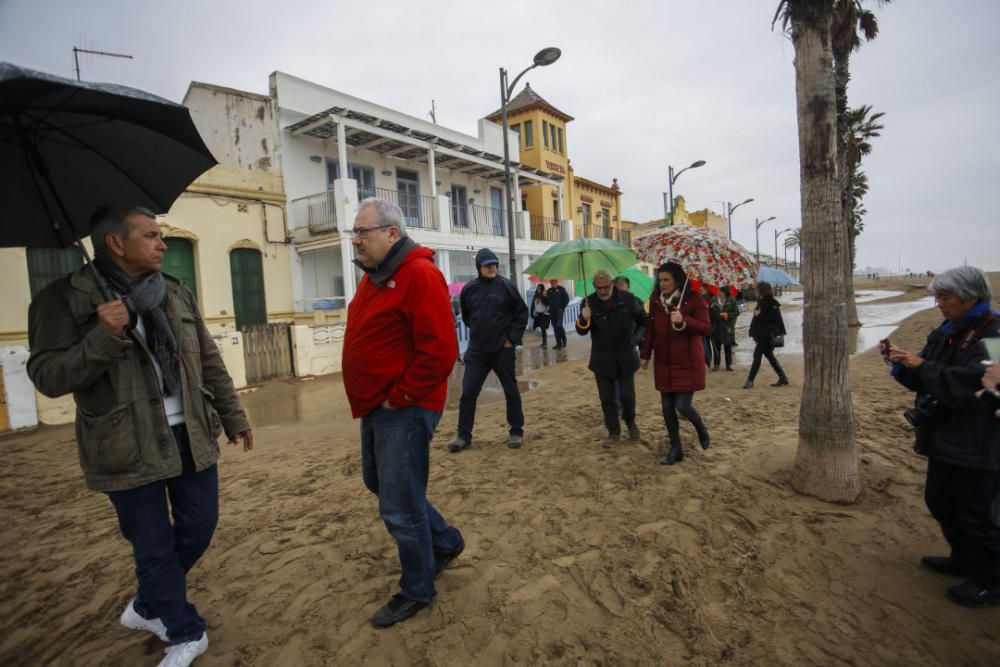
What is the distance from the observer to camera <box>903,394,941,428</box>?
8.57 feet

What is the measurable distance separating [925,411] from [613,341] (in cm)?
262

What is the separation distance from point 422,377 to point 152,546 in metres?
Result: 1.35

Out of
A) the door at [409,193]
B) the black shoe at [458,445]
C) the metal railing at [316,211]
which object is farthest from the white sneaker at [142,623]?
the door at [409,193]

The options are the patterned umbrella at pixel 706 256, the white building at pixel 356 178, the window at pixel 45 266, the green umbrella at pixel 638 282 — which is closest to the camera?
the patterned umbrella at pixel 706 256

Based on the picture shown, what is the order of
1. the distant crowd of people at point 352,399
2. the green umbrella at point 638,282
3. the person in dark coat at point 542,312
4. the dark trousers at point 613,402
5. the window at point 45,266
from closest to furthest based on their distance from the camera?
the distant crowd of people at point 352,399 < the dark trousers at point 613,402 < the green umbrella at point 638,282 < the window at point 45,266 < the person in dark coat at point 542,312

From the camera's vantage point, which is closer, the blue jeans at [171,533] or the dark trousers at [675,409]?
the blue jeans at [171,533]

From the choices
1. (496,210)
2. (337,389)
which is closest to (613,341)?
(337,389)

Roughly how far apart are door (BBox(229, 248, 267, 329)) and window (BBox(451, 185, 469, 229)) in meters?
8.00

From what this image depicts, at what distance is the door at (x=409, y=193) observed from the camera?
1731 cm

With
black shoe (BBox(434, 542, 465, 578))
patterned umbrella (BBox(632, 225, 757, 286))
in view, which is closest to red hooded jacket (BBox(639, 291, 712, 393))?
patterned umbrella (BBox(632, 225, 757, 286))

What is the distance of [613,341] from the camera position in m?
4.99

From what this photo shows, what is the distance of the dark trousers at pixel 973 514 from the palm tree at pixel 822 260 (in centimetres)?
90

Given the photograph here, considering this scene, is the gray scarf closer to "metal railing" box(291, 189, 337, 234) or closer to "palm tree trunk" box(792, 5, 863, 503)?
"palm tree trunk" box(792, 5, 863, 503)

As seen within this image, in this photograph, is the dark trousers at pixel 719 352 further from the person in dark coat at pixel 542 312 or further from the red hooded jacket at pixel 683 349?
the red hooded jacket at pixel 683 349
